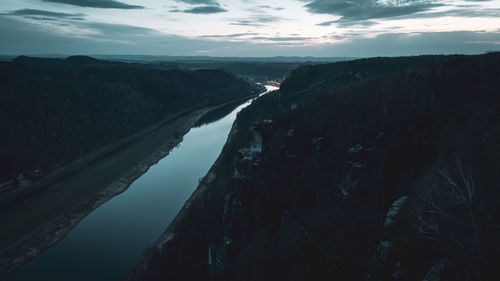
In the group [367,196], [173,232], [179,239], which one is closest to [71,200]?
[173,232]

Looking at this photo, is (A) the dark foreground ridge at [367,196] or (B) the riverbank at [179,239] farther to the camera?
(B) the riverbank at [179,239]

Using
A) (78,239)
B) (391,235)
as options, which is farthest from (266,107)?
(391,235)

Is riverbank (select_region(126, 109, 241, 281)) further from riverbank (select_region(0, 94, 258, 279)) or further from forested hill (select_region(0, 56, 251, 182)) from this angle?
forested hill (select_region(0, 56, 251, 182))

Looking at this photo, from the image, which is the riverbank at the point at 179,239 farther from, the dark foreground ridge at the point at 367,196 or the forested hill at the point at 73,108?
the forested hill at the point at 73,108

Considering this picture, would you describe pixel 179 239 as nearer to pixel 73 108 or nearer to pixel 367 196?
pixel 367 196

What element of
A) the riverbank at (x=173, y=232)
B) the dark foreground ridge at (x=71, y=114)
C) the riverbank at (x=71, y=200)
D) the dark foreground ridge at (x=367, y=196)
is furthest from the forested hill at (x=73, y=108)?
the dark foreground ridge at (x=367, y=196)

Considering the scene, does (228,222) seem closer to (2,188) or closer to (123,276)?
(123,276)
